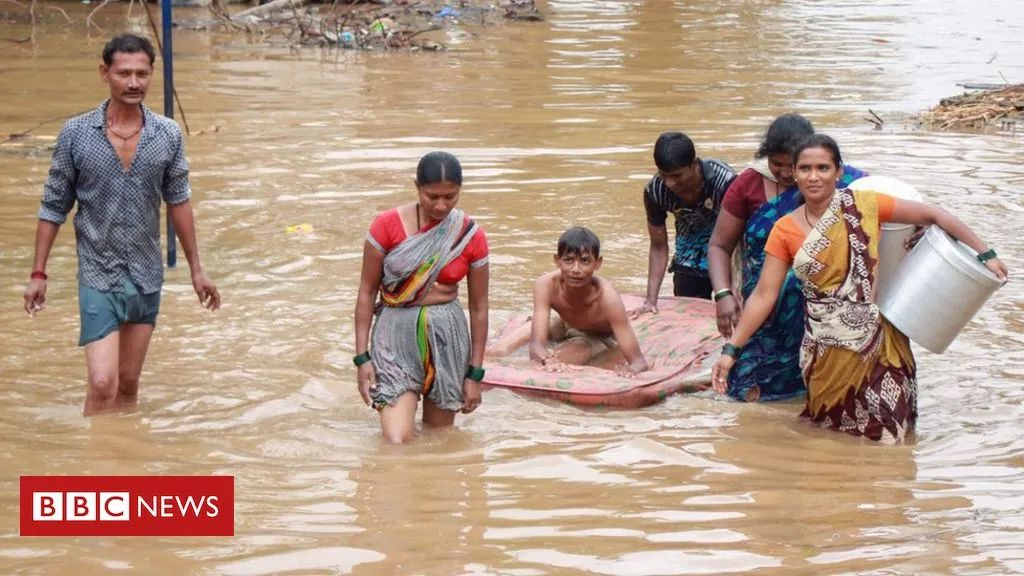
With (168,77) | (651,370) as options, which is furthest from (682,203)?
(168,77)

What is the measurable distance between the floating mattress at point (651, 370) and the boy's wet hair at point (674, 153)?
2.77 ft

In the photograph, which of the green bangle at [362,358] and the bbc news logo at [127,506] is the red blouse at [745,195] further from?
the bbc news logo at [127,506]

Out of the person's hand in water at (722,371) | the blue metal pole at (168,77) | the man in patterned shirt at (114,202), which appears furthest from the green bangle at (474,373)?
the blue metal pole at (168,77)

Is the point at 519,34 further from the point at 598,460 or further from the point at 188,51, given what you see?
the point at 598,460

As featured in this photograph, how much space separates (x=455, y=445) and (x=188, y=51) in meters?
12.7

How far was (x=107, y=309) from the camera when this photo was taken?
568 centimetres

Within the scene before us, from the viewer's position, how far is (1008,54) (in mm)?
18625

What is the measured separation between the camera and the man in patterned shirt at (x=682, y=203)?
6711 mm

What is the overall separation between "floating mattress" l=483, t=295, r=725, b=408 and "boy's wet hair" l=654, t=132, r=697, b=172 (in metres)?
0.84

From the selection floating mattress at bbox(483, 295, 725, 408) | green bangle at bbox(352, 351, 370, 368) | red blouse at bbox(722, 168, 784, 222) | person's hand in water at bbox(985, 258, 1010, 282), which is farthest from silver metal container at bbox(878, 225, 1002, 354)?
green bangle at bbox(352, 351, 370, 368)

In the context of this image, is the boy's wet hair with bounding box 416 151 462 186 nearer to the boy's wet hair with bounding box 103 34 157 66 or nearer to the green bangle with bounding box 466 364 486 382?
the green bangle with bounding box 466 364 486 382

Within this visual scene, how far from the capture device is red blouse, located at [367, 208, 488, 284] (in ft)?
18.1

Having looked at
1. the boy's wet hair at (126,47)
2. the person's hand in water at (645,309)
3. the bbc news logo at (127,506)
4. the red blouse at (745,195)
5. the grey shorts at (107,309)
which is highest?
the boy's wet hair at (126,47)

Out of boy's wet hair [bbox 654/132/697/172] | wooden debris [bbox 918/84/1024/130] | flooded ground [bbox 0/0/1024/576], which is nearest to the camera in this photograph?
flooded ground [bbox 0/0/1024/576]
